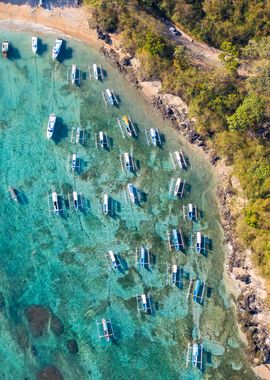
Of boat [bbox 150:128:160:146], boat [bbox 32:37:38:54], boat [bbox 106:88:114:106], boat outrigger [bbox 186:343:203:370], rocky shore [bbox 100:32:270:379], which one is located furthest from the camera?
boat [bbox 32:37:38:54]

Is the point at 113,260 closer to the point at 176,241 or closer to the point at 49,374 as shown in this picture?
the point at 176,241

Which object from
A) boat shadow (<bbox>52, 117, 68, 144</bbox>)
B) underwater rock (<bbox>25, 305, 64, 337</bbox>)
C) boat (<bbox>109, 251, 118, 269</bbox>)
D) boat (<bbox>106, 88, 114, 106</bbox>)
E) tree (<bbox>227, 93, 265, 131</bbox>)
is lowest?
underwater rock (<bbox>25, 305, 64, 337</bbox>)

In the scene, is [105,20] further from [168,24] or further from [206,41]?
[206,41]

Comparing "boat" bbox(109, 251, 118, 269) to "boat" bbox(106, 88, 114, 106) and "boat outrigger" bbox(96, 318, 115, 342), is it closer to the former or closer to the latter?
"boat outrigger" bbox(96, 318, 115, 342)

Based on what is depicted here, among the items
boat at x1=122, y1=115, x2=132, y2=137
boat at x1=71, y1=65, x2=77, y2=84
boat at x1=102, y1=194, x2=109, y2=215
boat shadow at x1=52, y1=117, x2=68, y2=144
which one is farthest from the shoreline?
boat at x1=102, y1=194, x2=109, y2=215

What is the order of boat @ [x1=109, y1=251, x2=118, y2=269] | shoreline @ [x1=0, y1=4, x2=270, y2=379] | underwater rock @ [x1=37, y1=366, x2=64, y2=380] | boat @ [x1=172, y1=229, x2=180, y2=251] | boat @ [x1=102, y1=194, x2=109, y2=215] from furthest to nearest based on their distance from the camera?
boat @ [x1=102, y1=194, x2=109, y2=215]
boat @ [x1=172, y1=229, x2=180, y2=251]
boat @ [x1=109, y1=251, x2=118, y2=269]
shoreline @ [x1=0, y1=4, x2=270, y2=379]
underwater rock @ [x1=37, y1=366, x2=64, y2=380]

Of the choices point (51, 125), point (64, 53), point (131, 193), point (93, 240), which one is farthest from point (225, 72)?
point (93, 240)
